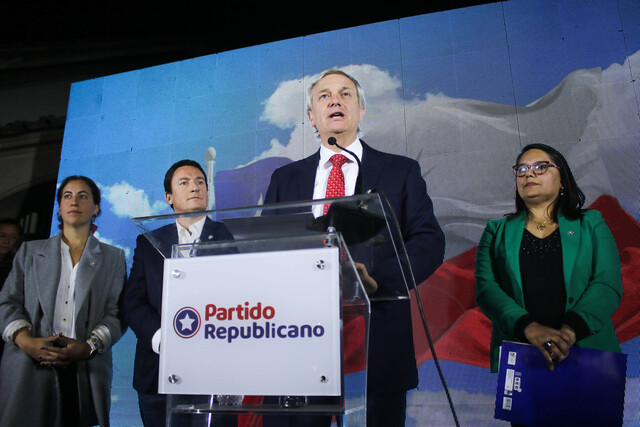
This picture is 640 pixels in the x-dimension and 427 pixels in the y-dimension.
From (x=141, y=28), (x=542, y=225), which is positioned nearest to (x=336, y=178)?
(x=542, y=225)

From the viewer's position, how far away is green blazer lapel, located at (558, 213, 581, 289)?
2.51 meters

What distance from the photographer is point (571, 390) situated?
2.32 meters

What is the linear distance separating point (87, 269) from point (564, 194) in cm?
275

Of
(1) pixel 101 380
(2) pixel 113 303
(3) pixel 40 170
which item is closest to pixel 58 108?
(3) pixel 40 170

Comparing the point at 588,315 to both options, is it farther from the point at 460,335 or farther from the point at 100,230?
the point at 100,230

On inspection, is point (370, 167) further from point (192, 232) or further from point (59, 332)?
point (59, 332)

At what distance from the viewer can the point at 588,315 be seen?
7.97 feet

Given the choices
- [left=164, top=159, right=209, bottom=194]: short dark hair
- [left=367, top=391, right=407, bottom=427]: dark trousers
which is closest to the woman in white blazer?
[left=164, top=159, right=209, bottom=194]: short dark hair

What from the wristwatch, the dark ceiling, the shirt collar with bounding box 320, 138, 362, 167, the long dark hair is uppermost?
the dark ceiling

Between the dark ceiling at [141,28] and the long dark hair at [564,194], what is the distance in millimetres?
1194

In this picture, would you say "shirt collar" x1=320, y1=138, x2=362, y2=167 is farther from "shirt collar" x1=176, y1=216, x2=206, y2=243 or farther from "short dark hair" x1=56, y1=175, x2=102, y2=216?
"short dark hair" x1=56, y1=175, x2=102, y2=216

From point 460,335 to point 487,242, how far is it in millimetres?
509

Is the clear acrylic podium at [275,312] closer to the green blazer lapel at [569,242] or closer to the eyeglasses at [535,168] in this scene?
the green blazer lapel at [569,242]

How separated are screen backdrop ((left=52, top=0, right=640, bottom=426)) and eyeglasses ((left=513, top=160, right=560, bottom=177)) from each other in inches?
3.5
